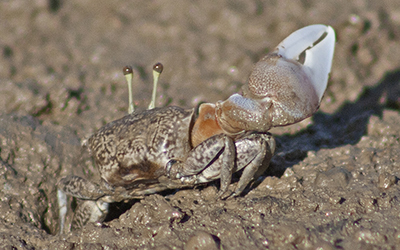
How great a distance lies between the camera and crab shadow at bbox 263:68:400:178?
3.99 metres

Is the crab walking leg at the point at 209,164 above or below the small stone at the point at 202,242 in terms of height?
above

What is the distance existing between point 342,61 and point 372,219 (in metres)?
3.46

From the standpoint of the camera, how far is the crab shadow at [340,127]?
3989mm

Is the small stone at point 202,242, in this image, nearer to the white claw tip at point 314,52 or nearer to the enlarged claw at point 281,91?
the enlarged claw at point 281,91

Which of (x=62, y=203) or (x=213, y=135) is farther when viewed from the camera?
(x=62, y=203)

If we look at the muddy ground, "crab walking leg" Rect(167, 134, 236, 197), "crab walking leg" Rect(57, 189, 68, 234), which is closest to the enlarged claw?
"crab walking leg" Rect(167, 134, 236, 197)

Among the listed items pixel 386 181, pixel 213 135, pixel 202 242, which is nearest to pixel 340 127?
pixel 386 181

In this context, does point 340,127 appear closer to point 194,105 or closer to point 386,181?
point 386,181

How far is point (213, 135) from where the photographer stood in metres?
3.29

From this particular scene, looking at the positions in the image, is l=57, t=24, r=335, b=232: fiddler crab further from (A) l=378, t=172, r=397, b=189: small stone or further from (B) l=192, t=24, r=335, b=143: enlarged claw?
(A) l=378, t=172, r=397, b=189: small stone

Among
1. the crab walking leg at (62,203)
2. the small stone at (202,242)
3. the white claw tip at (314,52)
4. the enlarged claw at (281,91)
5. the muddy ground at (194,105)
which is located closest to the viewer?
the small stone at (202,242)

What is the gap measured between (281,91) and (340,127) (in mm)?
2222

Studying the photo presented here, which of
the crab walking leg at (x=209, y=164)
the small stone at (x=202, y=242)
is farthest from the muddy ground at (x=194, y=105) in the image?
the crab walking leg at (x=209, y=164)

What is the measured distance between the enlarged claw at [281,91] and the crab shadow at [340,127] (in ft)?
2.77
